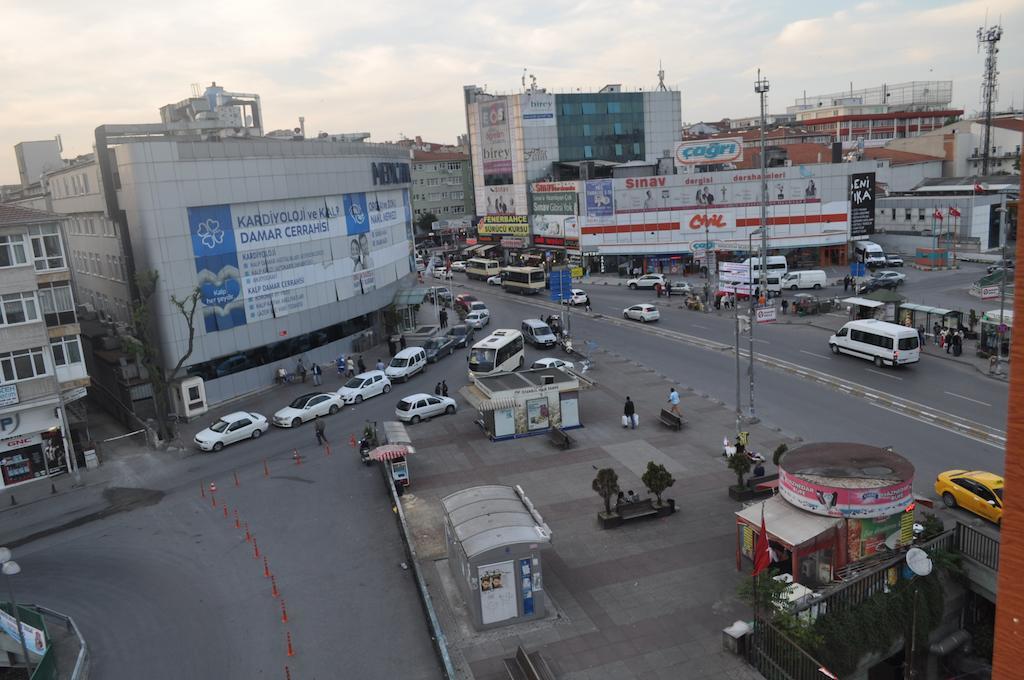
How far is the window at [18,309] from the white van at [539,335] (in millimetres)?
26457

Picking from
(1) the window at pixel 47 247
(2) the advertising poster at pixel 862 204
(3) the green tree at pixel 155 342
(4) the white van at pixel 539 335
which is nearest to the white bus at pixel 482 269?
(4) the white van at pixel 539 335

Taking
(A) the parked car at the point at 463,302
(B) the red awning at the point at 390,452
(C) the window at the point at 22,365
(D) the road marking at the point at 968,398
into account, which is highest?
(C) the window at the point at 22,365

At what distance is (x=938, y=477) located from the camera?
22.6 m

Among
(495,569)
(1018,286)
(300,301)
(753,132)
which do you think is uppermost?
(753,132)

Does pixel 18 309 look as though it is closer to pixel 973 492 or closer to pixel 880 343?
pixel 973 492

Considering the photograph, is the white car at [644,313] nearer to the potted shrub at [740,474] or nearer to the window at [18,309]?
the potted shrub at [740,474]

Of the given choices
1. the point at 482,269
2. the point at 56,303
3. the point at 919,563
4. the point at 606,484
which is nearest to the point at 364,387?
the point at 56,303

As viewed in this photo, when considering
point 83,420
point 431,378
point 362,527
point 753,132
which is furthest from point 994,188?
point 83,420

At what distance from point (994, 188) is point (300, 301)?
220ft

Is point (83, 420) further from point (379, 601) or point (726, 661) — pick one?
point (726, 661)

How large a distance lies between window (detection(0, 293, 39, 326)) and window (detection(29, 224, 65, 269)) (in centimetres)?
173

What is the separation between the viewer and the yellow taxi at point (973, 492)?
2048 cm

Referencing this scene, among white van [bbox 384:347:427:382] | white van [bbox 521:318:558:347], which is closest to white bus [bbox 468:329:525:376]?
white van [bbox 384:347:427:382]

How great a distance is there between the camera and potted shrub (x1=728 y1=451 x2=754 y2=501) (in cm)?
2236
